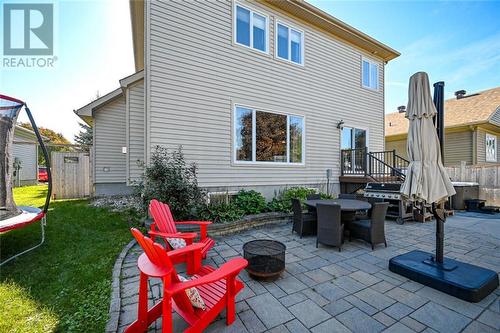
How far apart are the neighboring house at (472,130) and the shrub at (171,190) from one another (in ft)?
49.8

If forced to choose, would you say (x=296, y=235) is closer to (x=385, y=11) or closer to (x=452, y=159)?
(x=385, y=11)

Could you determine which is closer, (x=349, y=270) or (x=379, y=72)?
(x=349, y=270)

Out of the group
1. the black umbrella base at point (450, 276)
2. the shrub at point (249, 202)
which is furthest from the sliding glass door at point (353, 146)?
the black umbrella base at point (450, 276)

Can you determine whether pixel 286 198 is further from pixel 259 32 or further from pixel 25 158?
pixel 25 158

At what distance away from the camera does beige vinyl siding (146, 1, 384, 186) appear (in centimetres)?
589

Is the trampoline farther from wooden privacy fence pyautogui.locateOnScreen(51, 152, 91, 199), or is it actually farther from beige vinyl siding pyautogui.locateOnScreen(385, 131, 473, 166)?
beige vinyl siding pyautogui.locateOnScreen(385, 131, 473, 166)

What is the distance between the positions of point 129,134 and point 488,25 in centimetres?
1447

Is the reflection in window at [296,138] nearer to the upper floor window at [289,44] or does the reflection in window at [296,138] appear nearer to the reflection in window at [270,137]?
the reflection in window at [270,137]

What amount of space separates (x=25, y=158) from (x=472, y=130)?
28.2m

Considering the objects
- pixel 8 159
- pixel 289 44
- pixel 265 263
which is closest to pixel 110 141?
pixel 8 159

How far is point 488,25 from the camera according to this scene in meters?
9.09

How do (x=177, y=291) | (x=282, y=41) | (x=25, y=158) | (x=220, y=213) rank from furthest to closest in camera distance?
(x=25, y=158) → (x=282, y=41) → (x=220, y=213) → (x=177, y=291)

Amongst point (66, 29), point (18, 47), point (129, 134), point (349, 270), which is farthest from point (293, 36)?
point (18, 47)

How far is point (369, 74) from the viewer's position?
10219 mm
